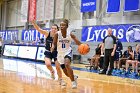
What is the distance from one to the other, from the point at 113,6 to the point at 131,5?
1.44 metres

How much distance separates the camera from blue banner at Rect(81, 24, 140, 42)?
A: 14766 mm

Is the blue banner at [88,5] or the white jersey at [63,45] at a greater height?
the blue banner at [88,5]

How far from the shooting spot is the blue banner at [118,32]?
14.8 m

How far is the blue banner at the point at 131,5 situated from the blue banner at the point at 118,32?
931 millimetres

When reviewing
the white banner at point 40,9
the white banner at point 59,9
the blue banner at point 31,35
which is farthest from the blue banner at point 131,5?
the white banner at point 40,9

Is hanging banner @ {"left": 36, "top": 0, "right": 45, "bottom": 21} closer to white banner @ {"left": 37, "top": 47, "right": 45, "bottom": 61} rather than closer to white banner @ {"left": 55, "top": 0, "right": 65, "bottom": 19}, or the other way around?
white banner @ {"left": 55, "top": 0, "right": 65, "bottom": 19}

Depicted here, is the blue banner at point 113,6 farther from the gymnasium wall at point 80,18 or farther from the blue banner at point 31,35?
the blue banner at point 31,35

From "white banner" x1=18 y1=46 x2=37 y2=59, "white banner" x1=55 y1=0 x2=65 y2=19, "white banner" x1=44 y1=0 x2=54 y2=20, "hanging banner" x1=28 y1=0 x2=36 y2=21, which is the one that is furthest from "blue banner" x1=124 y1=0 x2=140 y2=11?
"hanging banner" x1=28 y1=0 x2=36 y2=21

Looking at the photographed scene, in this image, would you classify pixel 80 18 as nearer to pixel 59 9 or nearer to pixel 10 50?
pixel 59 9

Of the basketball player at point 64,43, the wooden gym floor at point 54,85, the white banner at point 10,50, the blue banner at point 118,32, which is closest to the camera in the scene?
the wooden gym floor at point 54,85

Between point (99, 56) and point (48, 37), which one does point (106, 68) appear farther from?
point (48, 37)

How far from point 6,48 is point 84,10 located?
7.08m

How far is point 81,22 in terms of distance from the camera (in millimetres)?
21016

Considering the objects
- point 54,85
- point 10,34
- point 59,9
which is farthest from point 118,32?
point 10,34
